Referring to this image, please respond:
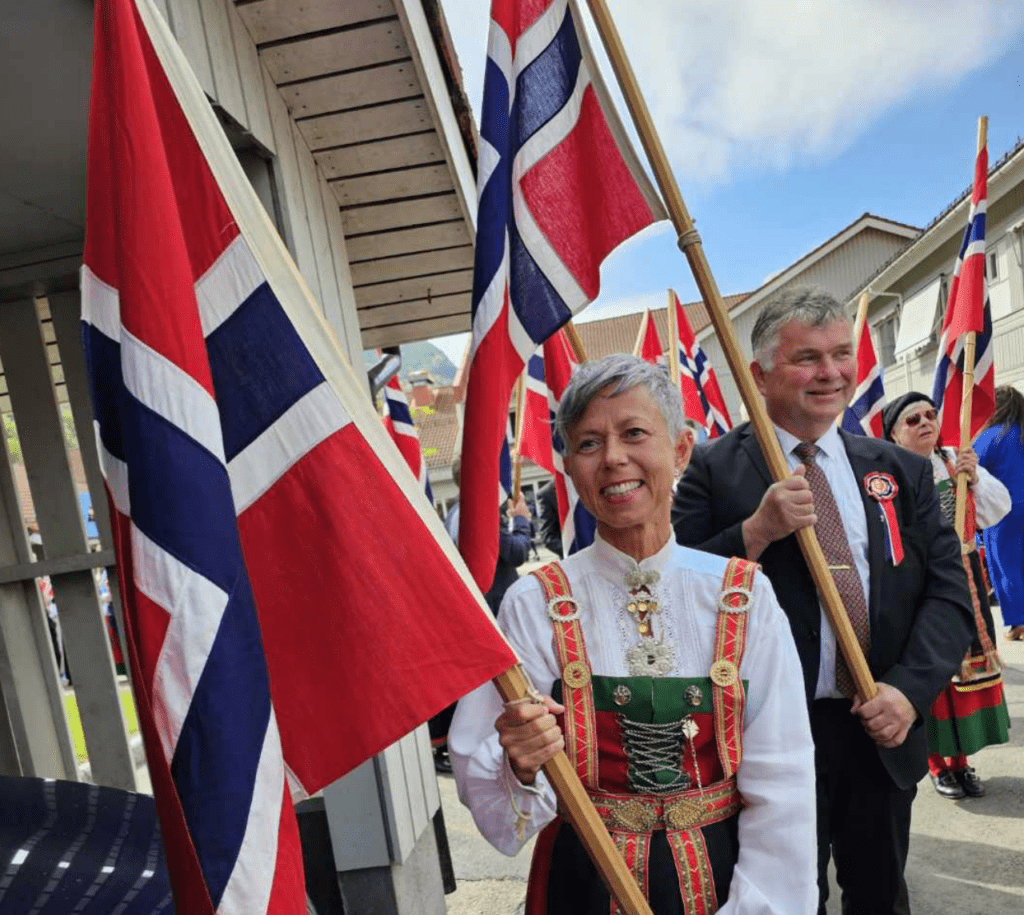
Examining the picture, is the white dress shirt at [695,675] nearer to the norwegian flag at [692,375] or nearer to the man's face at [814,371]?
the man's face at [814,371]

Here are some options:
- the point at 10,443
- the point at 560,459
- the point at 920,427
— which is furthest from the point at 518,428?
the point at 10,443

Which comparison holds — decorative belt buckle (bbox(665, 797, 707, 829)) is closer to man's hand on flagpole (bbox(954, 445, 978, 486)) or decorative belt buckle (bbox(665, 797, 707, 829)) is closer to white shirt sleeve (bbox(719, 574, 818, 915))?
white shirt sleeve (bbox(719, 574, 818, 915))

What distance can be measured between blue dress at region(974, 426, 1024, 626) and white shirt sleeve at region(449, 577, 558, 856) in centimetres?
552

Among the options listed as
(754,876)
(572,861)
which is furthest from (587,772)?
(754,876)

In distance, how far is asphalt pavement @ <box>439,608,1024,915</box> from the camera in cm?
354

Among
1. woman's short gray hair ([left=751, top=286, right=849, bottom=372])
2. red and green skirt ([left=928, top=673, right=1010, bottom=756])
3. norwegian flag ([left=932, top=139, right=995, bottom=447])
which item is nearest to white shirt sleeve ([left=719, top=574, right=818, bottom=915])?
woman's short gray hair ([left=751, top=286, right=849, bottom=372])

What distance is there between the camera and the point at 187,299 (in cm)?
145

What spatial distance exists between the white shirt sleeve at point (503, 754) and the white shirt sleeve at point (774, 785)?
0.38m

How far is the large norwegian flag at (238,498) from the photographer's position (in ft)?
4.41

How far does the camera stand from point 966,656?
4.26 metres

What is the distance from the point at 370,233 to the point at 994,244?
15.4 m

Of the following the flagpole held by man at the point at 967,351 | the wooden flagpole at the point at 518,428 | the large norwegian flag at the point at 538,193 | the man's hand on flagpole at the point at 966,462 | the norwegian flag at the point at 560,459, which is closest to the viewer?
the large norwegian flag at the point at 538,193

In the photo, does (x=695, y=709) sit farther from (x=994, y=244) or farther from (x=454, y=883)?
(x=994, y=244)

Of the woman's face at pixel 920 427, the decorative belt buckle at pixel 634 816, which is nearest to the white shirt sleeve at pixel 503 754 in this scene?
the decorative belt buckle at pixel 634 816
